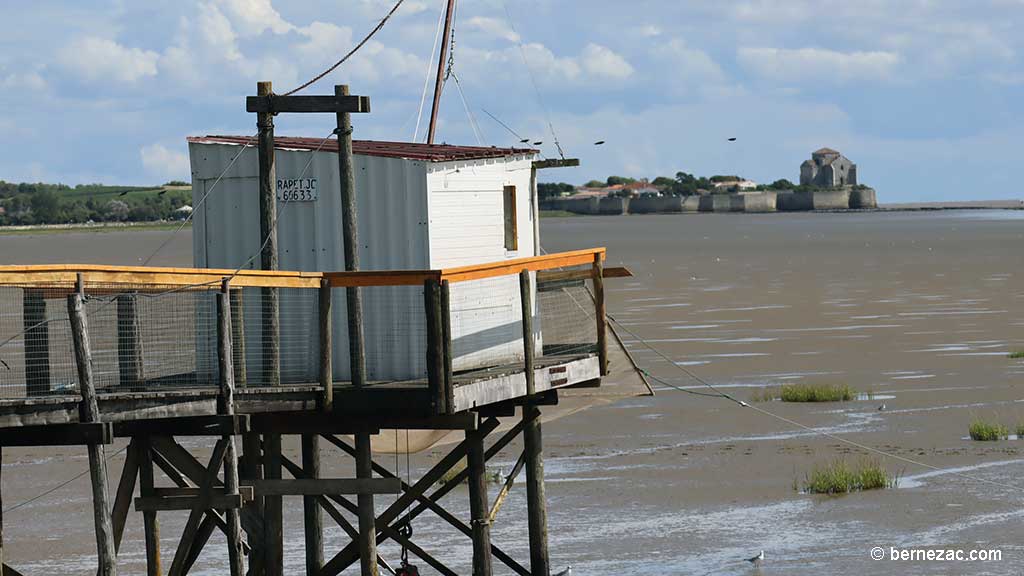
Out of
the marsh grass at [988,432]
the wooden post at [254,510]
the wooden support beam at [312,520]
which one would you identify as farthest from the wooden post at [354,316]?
the marsh grass at [988,432]

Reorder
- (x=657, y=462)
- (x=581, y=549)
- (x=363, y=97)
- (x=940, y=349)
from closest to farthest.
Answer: (x=363, y=97) < (x=581, y=549) < (x=657, y=462) < (x=940, y=349)

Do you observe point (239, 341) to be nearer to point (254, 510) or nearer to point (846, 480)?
point (254, 510)

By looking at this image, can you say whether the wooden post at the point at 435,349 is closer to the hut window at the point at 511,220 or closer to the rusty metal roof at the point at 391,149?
the rusty metal roof at the point at 391,149

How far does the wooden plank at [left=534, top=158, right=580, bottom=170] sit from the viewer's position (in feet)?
56.9

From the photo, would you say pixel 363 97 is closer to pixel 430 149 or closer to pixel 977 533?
pixel 430 149

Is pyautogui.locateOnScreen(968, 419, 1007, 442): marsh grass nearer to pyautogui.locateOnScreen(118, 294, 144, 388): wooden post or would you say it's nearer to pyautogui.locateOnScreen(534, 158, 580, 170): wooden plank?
pyautogui.locateOnScreen(534, 158, 580, 170): wooden plank

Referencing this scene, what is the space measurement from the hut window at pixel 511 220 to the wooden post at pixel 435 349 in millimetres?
2929

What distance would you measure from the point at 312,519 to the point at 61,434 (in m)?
4.56

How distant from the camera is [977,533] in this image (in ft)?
58.9

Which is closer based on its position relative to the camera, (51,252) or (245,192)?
(245,192)

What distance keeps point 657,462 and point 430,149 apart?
24.4 ft

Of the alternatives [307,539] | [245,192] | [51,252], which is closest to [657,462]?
[307,539]

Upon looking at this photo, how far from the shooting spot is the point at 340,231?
15164mm

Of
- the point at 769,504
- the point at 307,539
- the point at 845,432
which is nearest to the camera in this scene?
the point at 307,539
